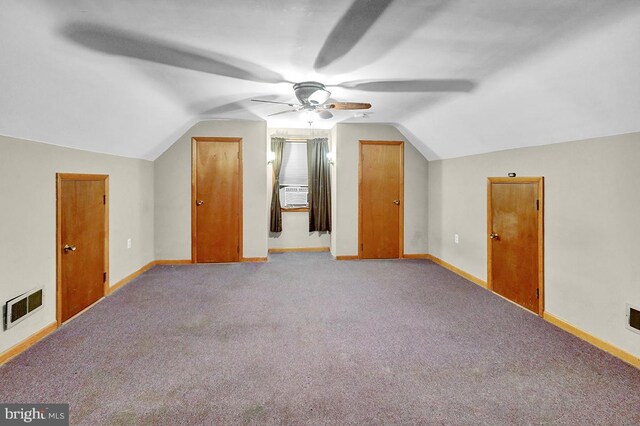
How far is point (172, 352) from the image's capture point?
2568 mm

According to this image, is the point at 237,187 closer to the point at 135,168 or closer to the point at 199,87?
the point at 135,168

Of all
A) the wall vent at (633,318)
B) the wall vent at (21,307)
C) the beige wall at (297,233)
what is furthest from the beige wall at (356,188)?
the wall vent at (21,307)

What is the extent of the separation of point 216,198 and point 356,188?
2297 mm

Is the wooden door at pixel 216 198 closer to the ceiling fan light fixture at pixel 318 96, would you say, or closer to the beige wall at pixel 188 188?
the beige wall at pixel 188 188

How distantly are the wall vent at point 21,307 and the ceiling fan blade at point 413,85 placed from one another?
10.6 ft

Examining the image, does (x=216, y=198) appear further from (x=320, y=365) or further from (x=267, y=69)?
(x=320, y=365)

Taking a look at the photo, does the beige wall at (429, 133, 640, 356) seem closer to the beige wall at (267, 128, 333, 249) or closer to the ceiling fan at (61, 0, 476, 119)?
the ceiling fan at (61, 0, 476, 119)

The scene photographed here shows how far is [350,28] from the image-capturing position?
6.96 ft

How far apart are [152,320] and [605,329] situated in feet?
12.7

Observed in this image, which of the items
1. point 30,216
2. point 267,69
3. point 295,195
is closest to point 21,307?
point 30,216

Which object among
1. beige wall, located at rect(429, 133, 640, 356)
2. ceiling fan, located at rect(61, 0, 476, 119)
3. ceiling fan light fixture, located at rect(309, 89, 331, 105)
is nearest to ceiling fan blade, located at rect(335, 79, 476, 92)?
ceiling fan, located at rect(61, 0, 476, 119)

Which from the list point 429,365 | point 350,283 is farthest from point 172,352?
point 350,283

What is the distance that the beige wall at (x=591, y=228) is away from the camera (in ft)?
8.04

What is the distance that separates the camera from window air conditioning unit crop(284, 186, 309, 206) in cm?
646
